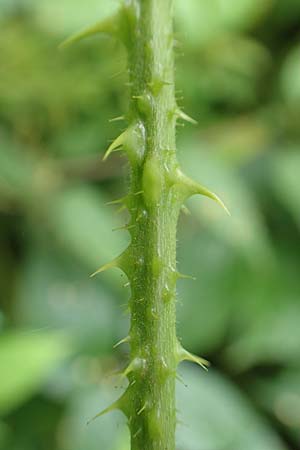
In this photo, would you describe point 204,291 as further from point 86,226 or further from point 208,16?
point 208,16

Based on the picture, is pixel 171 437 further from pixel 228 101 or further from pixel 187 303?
pixel 228 101

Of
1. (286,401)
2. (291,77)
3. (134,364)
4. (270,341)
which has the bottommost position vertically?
(286,401)

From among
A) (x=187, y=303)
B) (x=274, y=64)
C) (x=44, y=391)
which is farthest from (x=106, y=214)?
(x=274, y=64)

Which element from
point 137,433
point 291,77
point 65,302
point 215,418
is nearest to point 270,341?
point 215,418

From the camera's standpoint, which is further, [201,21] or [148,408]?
[201,21]

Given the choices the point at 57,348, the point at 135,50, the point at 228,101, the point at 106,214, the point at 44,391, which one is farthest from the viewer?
the point at 228,101

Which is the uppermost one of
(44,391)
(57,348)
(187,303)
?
(57,348)

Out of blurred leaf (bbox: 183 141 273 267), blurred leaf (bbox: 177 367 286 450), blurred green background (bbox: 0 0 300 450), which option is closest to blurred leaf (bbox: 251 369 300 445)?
blurred green background (bbox: 0 0 300 450)

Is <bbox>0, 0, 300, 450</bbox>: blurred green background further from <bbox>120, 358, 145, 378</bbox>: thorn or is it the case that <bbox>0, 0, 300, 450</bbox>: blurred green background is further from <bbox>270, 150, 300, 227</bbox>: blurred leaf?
<bbox>120, 358, 145, 378</bbox>: thorn

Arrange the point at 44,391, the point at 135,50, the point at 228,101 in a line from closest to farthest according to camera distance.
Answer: the point at 135,50 → the point at 44,391 → the point at 228,101
